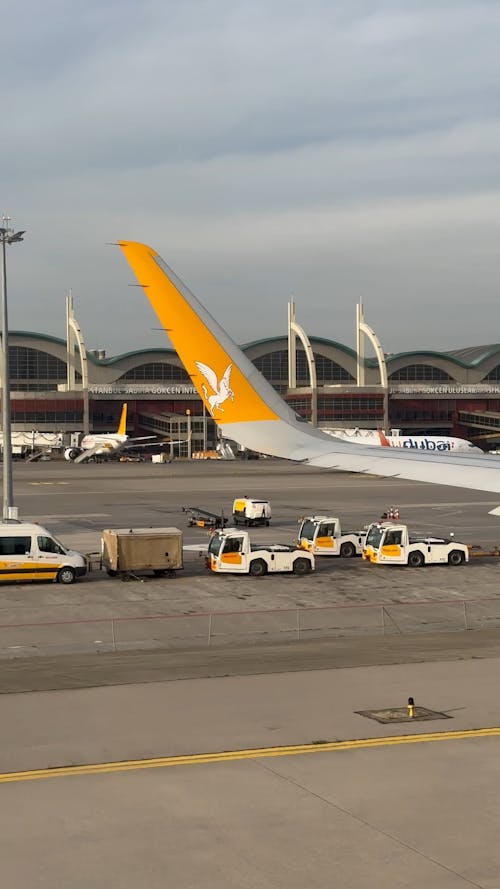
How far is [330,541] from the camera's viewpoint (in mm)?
44219

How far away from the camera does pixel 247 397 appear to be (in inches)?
987

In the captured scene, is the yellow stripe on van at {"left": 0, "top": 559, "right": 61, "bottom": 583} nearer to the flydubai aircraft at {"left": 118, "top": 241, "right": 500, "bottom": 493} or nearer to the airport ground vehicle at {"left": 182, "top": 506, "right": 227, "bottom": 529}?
the flydubai aircraft at {"left": 118, "top": 241, "right": 500, "bottom": 493}

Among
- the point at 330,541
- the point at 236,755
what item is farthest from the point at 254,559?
the point at 236,755

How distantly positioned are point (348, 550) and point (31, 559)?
44.7 ft

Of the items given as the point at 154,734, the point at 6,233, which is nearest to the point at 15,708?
the point at 154,734

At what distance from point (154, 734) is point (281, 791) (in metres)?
3.41

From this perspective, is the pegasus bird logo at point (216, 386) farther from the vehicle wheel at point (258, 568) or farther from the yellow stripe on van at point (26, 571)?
the vehicle wheel at point (258, 568)

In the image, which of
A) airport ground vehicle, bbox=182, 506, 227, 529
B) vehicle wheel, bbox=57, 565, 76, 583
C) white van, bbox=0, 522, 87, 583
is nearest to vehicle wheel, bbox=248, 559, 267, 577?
white van, bbox=0, 522, 87, 583

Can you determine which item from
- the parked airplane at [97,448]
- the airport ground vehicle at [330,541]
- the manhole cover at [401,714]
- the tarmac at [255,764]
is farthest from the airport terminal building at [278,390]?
the manhole cover at [401,714]

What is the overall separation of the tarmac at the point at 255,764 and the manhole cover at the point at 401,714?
63 mm

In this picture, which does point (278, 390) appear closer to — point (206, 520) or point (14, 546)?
point (206, 520)

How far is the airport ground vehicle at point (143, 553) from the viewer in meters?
38.7

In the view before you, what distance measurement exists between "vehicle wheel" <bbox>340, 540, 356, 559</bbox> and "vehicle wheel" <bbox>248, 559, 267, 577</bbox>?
19.4ft

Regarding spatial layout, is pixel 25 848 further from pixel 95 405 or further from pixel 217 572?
pixel 95 405
